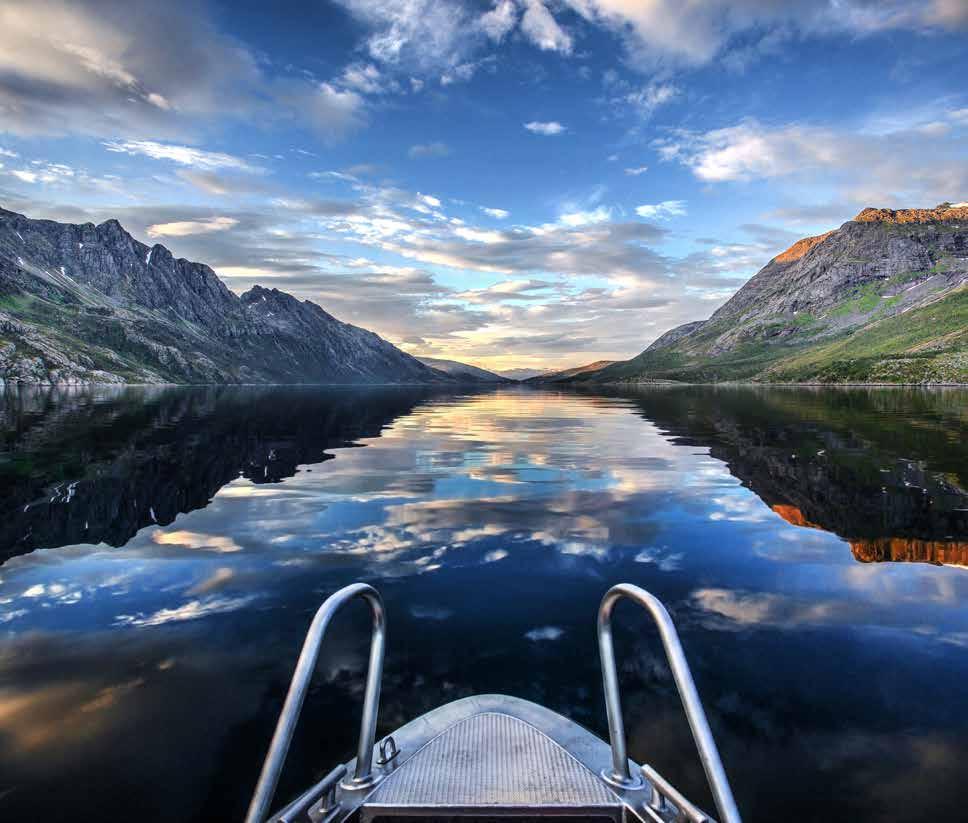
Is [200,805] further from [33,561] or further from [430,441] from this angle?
[430,441]

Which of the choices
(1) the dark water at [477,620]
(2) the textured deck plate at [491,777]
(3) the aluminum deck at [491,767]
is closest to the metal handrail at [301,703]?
(3) the aluminum deck at [491,767]

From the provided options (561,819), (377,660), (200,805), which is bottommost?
(200,805)

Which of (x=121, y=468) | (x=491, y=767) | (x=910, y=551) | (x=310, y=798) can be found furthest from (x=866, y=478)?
(x=121, y=468)

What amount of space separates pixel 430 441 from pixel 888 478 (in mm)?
30444

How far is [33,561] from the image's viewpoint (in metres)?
A: 15.8

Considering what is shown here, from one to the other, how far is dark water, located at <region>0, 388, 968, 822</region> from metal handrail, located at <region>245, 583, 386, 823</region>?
188 cm

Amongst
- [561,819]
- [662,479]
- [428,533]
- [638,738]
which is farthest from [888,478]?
[561,819]

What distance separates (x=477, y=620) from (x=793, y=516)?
1517cm

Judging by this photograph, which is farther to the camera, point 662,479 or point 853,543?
point 662,479

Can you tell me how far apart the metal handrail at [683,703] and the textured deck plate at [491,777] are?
0.48m

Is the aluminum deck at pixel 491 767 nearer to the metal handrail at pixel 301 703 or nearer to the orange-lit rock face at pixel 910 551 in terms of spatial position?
the metal handrail at pixel 301 703

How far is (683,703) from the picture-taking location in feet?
18.6

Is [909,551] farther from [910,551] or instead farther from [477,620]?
[477,620]

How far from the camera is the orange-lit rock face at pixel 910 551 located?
16.1 metres
